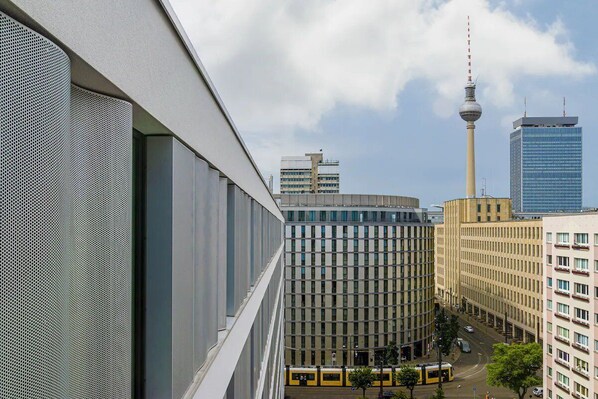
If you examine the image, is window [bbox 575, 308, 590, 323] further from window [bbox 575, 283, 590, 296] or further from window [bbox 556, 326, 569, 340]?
window [bbox 556, 326, 569, 340]

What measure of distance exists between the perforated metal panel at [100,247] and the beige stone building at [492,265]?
71049 millimetres

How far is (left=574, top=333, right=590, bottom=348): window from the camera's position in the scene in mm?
36750

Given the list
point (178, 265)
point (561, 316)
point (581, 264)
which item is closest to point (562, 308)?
point (561, 316)

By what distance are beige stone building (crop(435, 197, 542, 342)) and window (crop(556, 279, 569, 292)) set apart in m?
27.1

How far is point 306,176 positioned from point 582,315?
383 ft

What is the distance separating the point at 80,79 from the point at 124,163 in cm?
59

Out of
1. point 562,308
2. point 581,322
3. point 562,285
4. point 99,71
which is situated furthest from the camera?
point 562,285

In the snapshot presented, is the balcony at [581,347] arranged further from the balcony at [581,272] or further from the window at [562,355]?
the balcony at [581,272]

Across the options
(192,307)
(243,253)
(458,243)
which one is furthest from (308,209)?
(192,307)

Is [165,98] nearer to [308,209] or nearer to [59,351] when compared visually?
[59,351]

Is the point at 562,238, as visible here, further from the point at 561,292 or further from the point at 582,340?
the point at 582,340

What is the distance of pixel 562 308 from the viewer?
133 ft

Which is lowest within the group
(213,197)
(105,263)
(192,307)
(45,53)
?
(192,307)

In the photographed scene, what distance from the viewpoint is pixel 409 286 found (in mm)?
66500
